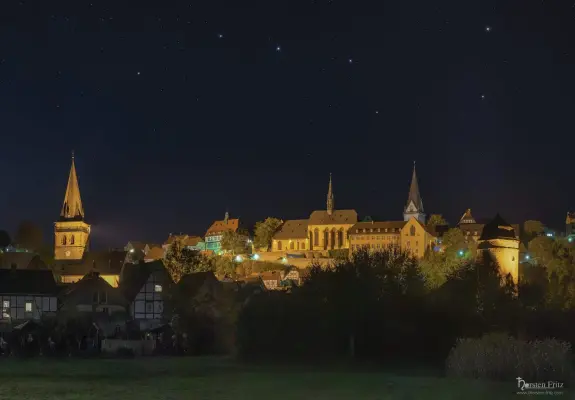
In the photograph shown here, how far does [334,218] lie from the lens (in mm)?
172125

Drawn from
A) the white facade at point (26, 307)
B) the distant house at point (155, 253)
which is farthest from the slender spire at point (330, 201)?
the white facade at point (26, 307)

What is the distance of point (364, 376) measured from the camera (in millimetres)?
47125

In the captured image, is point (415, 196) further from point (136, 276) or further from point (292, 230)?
point (136, 276)

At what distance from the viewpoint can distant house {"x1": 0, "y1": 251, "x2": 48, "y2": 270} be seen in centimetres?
11375

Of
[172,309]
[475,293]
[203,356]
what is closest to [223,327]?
[203,356]

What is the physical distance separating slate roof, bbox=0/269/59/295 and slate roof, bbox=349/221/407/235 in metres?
81.4

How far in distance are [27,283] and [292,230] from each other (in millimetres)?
91256

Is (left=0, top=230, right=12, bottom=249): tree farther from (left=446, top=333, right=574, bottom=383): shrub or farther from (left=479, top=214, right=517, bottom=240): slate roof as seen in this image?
(left=446, top=333, right=574, bottom=383): shrub

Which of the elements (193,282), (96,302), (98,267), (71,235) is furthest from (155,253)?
(96,302)

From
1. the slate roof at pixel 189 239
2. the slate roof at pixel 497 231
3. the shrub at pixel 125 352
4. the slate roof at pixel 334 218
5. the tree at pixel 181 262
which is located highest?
the slate roof at pixel 334 218

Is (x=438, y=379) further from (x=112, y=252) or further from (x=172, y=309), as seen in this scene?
(x=112, y=252)

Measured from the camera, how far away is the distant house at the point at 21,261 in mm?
113750

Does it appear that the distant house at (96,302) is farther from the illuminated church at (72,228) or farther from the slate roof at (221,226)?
the slate roof at (221,226)

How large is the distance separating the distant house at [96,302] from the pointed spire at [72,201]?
72918mm
